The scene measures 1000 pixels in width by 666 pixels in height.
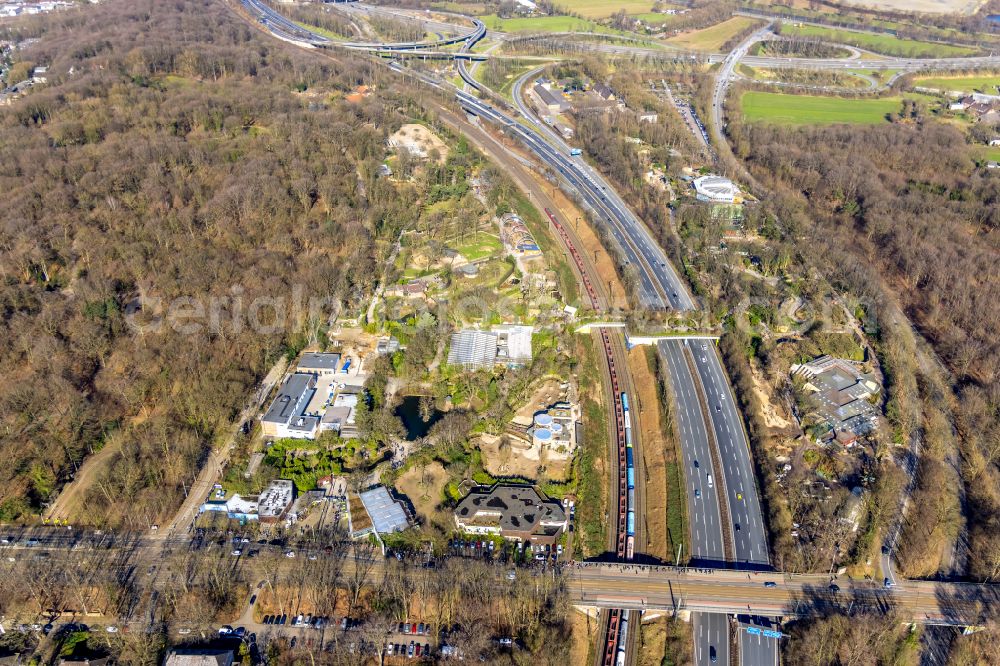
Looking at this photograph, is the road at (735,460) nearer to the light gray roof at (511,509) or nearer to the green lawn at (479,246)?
the light gray roof at (511,509)

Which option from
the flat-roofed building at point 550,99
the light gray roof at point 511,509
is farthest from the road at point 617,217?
the light gray roof at point 511,509

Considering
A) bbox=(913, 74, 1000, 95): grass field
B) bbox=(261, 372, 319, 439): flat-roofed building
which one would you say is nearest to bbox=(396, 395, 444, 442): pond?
bbox=(261, 372, 319, 439): flat-roofed building

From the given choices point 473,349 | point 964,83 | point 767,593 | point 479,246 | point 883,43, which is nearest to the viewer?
point 767,593

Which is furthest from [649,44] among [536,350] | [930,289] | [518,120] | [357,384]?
[357,384]

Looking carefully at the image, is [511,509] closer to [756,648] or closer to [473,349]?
[756,648]

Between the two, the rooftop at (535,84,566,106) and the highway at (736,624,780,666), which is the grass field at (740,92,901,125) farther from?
the highway at (736,624,780,666)

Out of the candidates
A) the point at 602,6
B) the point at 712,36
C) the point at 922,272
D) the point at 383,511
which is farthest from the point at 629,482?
the point at 602,6
